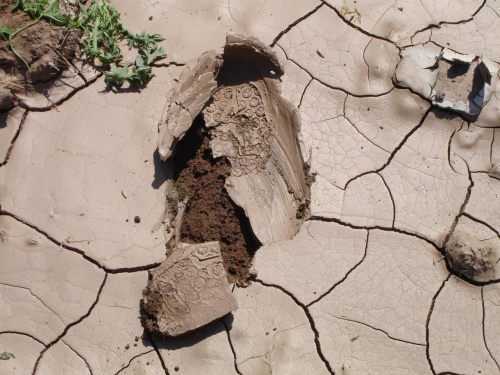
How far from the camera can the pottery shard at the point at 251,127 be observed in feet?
10.4

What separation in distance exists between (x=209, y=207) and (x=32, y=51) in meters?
1.54

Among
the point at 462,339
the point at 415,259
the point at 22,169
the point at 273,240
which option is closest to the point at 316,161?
the point at 273,240

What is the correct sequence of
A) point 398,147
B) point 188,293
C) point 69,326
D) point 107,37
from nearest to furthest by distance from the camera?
1. point 188,293
2. point 69,326
3. point 398,147
4. point 107,37

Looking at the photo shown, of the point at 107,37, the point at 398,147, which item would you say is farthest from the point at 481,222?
the point at 107,37

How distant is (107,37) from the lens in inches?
137

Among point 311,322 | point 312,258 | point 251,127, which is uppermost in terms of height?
point 251,127

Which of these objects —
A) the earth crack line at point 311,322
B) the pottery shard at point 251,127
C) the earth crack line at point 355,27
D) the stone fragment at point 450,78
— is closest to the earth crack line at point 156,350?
the earth crack line at point 311,322

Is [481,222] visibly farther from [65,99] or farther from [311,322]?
[65,99]

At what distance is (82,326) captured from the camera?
306 centimetres

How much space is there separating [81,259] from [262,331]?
118 centimetres

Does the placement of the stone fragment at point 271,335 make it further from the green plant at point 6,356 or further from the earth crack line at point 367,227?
the green plant at point 6,356

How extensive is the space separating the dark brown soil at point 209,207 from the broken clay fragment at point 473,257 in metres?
1.19

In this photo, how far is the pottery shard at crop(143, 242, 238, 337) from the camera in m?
2.93

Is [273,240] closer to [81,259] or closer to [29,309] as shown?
[81,259]
